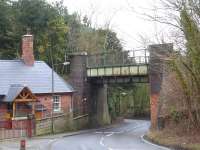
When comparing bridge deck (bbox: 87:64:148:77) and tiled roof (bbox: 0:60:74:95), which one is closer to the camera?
tiled roof (bbox: 0:60:74:95)

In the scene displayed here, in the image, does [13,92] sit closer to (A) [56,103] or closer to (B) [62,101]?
(A) [56,103]

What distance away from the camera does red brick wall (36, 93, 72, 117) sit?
52622mm

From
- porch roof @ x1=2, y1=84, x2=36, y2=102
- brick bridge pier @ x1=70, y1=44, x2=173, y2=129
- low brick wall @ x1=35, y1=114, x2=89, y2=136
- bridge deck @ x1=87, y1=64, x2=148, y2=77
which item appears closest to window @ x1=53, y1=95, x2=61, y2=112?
low brick wall @ x1=35, y1=114, x2=89, y2=136

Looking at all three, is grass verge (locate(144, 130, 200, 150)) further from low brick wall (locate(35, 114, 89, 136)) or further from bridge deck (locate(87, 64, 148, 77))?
bridge deck (locate(87, 64, 148, 77))

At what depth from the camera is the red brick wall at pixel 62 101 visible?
5262 centimetres

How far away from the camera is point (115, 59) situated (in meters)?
56.8

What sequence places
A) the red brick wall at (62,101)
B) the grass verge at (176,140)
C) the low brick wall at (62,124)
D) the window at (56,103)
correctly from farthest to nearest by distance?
the window at (56,103)
the red brick wall at (62,101)
the low brick wall at (62,124)
the grass verge at (176,140)

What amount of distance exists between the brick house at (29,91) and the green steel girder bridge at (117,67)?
3740 millimetres

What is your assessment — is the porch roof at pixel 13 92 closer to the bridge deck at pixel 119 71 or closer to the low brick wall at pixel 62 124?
the low brick wall at pixel 62 124

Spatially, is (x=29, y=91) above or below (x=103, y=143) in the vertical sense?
above

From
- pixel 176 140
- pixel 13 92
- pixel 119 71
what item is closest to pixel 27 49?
pixel 13 92

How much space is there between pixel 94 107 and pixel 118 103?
12067 mm

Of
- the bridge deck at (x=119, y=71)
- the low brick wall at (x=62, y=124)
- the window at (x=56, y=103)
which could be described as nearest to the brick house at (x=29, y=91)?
the window at (x=56, y=103)

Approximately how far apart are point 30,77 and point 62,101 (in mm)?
4284
